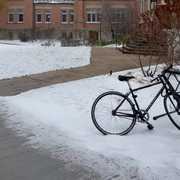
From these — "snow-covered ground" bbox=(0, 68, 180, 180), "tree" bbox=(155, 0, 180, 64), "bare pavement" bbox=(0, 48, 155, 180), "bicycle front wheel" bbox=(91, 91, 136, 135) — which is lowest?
"bare pavement" bbox=(0, 48, 155, 180)

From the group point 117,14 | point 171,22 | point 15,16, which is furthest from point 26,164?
point 15,16

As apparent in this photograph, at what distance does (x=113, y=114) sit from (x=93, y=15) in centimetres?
6271

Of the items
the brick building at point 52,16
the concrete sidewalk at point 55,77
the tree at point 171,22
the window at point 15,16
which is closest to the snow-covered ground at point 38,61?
the concrete sidewalk at point 55,77

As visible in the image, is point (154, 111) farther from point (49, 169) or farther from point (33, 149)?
point (49, 169)

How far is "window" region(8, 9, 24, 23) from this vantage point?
238 feet

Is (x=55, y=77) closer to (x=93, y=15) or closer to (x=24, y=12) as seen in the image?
(x=93, y=15)

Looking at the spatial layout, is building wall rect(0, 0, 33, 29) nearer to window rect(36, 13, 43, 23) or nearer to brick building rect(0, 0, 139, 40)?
brick building rect(0, 0, 139, 40)

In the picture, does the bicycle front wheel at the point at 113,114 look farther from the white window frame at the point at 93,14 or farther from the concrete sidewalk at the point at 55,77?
the white window frame at the point at 93,14

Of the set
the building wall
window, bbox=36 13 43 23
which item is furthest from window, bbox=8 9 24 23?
window, bbox=36 13 43 23

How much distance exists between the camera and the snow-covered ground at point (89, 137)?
725 cm

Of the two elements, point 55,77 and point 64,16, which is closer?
point 55,77

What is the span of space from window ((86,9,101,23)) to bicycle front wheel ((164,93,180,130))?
199ft

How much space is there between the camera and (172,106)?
29.8ft

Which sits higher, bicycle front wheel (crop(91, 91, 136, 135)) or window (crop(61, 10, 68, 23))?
window (crop(61, 10, 68, 23))
